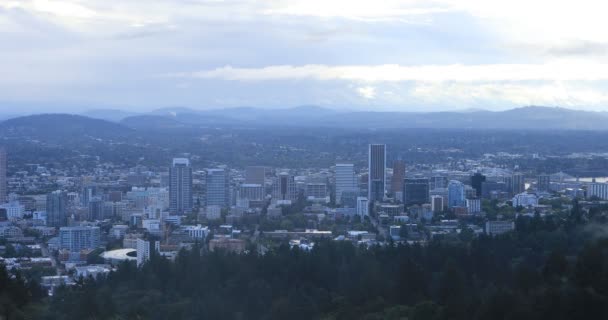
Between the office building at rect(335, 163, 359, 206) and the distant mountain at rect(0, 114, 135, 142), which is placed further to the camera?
the distant mountain at rect(0, 114, 135, 142)

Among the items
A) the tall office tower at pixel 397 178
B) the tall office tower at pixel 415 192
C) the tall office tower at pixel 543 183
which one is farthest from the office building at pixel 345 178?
the tall office tower at pixel 543 183

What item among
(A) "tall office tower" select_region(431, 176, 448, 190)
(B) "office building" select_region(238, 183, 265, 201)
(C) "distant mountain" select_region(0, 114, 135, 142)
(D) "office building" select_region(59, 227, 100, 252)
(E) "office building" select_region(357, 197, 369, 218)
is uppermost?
(C) "distant mountain" select_region(0, 114, 135, 142)

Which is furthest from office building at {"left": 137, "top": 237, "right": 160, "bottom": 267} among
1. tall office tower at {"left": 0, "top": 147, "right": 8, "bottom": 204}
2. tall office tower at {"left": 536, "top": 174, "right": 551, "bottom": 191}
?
tall office tower at {"left": 536, "top": 174, "right": 551, "bottom": 191}

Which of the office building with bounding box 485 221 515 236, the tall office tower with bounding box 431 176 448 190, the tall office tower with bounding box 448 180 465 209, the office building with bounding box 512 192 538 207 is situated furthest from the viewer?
the tall office tower with bounding box 431 176 448 190

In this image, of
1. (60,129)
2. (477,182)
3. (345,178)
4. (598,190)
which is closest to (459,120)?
(60,129)

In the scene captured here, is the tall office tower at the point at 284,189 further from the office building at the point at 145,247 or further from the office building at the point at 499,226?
the office building at the point at 145,247

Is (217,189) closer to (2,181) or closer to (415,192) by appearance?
(415,192)

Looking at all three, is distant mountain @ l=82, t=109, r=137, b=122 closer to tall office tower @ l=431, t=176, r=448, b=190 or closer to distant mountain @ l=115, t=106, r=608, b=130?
distant mountain @ l=115, t=106, r=608, b=130
